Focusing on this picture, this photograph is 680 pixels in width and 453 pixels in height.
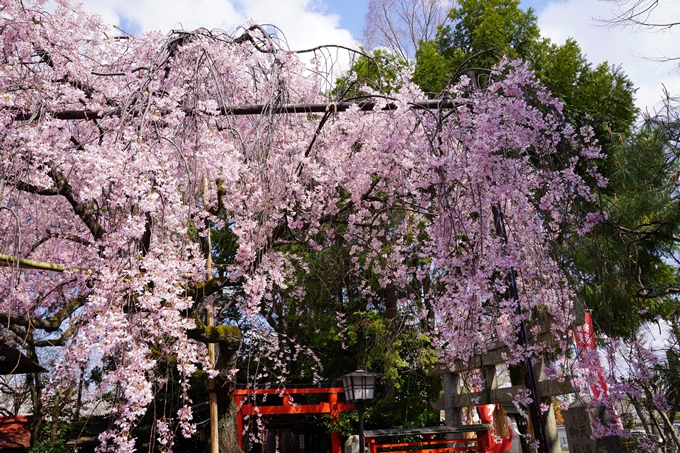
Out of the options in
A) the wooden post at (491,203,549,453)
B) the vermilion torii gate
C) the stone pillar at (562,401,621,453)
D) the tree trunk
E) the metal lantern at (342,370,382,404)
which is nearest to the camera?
the wooden post at (491,203,549,453)

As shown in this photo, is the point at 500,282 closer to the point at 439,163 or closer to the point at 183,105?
the point at 439,163

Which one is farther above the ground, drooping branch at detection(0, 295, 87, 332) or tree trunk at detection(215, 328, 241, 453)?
drooping branch at detection(0, 295, 87, 332)

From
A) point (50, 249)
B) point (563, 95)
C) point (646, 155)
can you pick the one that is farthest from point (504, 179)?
point (563, 95)

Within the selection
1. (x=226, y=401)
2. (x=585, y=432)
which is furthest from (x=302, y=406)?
(x=585, y=432)

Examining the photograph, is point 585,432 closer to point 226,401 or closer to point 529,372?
point 529,372

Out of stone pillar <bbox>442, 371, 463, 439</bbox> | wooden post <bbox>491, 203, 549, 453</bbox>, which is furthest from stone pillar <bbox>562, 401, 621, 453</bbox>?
stone pillar <bbox>442, 371, 463, 439</bbox>

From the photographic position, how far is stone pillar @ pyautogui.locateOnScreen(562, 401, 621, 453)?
501cm

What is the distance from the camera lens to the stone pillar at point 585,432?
501 cm

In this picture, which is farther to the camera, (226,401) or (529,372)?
(226,401)

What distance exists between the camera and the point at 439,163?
351 cm

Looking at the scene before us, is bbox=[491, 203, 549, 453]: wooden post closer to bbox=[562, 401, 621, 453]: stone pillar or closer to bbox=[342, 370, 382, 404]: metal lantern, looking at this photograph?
bbox=[562, 401, 621, 453]: stone pillar

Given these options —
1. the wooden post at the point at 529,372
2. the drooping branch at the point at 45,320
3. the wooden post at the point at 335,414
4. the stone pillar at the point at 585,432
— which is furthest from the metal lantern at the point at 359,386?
the wooden post at the point at 335,414

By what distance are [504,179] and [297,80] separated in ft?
8.90

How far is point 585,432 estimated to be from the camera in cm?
518
